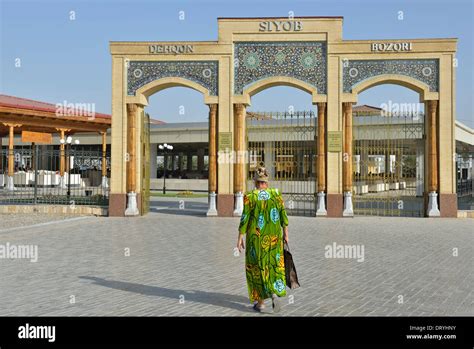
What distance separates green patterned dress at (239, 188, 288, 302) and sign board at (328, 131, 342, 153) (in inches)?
452

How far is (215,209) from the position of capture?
17.8 metres

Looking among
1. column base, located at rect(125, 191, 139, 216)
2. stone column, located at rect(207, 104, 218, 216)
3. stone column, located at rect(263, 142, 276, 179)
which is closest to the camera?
stone column, located at rect(207, 104, 218, 216)

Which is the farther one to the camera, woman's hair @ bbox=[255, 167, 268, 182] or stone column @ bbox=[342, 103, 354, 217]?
stone column @ bbox=[342, 103, 354, 217]

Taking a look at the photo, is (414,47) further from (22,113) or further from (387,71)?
(22,113)

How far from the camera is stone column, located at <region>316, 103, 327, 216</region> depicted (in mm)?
17297

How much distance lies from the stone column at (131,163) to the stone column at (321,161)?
252 inches

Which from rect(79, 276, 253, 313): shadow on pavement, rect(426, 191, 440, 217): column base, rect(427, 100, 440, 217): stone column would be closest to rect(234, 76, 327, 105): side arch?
rect(427, 100, 440, 217): stone column

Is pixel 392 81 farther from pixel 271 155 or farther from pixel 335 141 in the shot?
pixel 271 155

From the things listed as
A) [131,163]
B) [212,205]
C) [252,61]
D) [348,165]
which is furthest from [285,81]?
[131,163]

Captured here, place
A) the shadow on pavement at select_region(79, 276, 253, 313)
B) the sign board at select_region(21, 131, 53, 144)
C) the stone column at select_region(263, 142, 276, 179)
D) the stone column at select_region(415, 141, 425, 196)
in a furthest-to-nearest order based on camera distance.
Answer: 1. the sign board at select_region(21, 131, 53, 144)
2. the stone column at select_region(415, 141, 425, 196)
3. the stone column at select_region(263, 142, 276, 179)
4. the shadow on pavement at select_region(79, 276, 253, 313)

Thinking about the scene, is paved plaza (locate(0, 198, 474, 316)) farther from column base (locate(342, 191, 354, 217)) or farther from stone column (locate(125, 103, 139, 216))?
stone column (locate(125, 103, 139, 216))

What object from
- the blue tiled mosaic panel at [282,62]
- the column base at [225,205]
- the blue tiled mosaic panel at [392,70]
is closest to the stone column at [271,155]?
the column base at [225,205]

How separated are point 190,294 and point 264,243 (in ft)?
4.88

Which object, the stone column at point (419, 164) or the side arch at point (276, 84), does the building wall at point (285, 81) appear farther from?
the stone column at point (419, 164)
